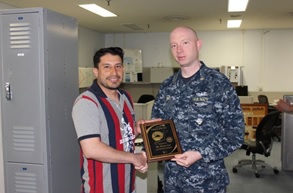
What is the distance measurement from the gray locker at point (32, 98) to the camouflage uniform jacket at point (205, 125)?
0.96 metres

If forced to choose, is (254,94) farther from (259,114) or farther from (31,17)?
(31,17)

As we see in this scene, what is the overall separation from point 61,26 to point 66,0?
318 centimetres

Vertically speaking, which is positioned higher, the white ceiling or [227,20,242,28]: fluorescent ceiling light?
[227,20,242,28]: fluorescent ceiling light

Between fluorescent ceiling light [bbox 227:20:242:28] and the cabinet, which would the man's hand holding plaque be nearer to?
fluorescent ceiling light [bbox 227:20:242:28]

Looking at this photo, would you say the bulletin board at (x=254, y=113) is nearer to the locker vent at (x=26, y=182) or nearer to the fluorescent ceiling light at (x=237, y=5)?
the fluorescent ceiling light at (x=237, y=5)

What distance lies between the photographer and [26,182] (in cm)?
237

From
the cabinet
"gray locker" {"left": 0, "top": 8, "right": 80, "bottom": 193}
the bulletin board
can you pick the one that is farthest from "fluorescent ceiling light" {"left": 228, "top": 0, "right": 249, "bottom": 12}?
"gray locker" {"left": 0, "top": 8, "right": 80, "bottom": 193}

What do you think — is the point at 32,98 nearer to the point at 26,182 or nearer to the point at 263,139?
the point at 26,182

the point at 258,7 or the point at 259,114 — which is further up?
the point at 258,7

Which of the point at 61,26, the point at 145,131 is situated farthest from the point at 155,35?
the point at 145,131

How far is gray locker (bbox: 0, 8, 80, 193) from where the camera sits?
225 centimetres

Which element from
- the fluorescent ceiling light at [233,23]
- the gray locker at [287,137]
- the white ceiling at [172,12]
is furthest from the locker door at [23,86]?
the fluorescent ceiling light at [233,23]

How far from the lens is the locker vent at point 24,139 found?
233 centimetres

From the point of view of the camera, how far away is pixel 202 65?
6.20ft
